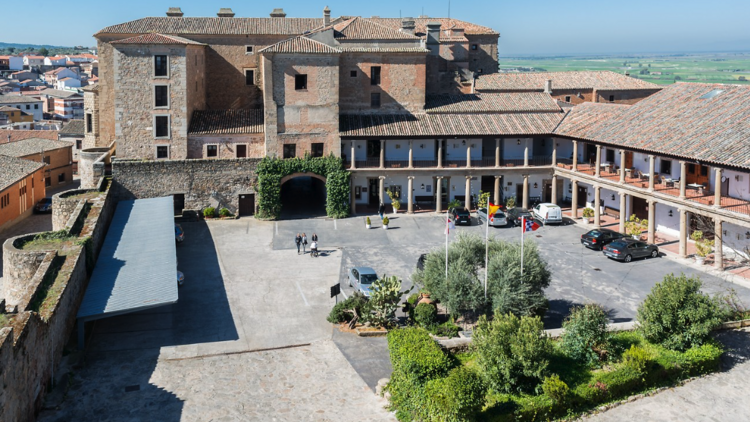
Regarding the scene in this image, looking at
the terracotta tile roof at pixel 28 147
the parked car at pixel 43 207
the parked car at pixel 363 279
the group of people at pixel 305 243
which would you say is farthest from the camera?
the terracotta tile roof at pixel 28 147

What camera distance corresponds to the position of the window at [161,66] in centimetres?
4889

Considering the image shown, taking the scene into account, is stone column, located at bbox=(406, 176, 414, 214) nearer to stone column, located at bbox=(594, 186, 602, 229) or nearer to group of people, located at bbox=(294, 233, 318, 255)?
group of people, located at bbox=(294, 233, 318, 255)

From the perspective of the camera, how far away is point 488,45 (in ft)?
226

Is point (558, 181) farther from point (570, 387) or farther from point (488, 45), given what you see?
point (570, 387)

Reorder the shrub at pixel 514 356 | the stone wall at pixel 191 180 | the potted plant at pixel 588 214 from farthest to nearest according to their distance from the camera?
the stone wall at pixel 191 180 < the potted plant at pixel 588 214 < the shrub at pixel 514 356

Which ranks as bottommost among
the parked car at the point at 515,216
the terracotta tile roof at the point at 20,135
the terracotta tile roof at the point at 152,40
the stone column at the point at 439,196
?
the parked car at the point at 515,216

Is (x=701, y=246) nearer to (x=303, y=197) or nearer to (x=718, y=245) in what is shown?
(x=718, y=245)

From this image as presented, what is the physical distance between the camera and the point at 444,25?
2660 inches

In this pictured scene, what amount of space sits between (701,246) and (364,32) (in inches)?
1150

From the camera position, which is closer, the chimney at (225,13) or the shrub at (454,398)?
the shrub at (454,398)

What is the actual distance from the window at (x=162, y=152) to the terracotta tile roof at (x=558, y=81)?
27010mm

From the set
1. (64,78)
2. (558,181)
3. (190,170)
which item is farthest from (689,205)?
(64,78)

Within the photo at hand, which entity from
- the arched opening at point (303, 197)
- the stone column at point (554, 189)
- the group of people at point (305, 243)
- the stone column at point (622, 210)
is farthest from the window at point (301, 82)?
the stone column at point (622, 210)

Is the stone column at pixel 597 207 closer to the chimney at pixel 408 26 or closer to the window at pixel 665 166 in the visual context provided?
the window at pixel 665 166
